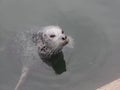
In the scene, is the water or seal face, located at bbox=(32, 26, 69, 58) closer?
seal face, located at bbox=(32, 26, 69, 58)

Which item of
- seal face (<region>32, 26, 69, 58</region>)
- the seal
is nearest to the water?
the seal

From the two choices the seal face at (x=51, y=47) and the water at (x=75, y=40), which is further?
the water at (x=75, y=40)

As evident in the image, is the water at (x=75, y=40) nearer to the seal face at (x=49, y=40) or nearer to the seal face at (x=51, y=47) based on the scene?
the seal face at (x=51, y=47)

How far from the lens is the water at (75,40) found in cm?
931

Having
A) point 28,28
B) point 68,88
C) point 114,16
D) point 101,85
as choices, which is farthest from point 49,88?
point 114,16

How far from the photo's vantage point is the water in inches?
367

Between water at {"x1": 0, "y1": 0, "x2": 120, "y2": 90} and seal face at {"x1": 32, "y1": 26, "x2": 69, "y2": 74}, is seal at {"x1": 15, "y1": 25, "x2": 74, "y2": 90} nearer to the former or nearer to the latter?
seal face at {"x1": 32, "y1": 26, "x2": 69, "y2": 74}

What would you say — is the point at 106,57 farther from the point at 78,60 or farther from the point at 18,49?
the point at 18,49

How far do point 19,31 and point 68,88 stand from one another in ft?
8.20

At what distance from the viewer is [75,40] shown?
10438 millimetres

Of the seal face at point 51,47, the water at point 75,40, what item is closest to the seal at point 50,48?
the seal face at point 51,47

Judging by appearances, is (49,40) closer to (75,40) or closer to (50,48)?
(50,48)

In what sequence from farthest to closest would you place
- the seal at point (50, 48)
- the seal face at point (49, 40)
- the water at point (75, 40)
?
the water at point (75, 40)
the seal at point (50, 48)
the seal face at point (49, 40)

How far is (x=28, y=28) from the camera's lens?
10.7 metres
